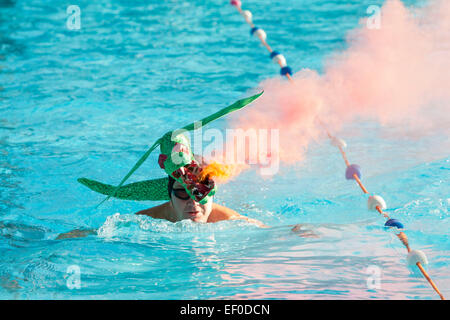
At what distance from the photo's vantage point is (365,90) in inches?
302

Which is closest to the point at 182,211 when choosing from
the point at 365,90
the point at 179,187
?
the point at 179,187

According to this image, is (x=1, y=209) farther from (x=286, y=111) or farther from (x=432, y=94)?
(x=432, y=94)

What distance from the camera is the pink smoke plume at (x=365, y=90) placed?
6.39 metres

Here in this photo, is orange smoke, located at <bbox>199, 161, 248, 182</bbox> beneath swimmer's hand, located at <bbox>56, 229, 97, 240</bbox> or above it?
above

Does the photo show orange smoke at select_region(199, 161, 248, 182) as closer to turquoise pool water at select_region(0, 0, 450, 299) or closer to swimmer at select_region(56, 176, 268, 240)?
swimmer at select_region(56, 176, 268, 240)

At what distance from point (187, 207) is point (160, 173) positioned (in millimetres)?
2072

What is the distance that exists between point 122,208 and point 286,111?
1815 millimetres

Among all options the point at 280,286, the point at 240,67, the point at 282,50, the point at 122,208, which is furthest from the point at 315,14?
the point at 280,286

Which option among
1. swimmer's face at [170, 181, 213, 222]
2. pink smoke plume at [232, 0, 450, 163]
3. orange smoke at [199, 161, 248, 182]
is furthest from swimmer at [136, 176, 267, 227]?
pink smoke plume at [232, 0, 450, 163]

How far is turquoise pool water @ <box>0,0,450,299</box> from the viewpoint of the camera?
403cm

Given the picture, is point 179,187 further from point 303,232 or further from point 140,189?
point 303,232

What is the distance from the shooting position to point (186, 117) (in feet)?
27.3

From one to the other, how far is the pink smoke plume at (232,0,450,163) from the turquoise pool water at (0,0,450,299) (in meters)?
0.32

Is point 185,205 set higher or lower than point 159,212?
lower
